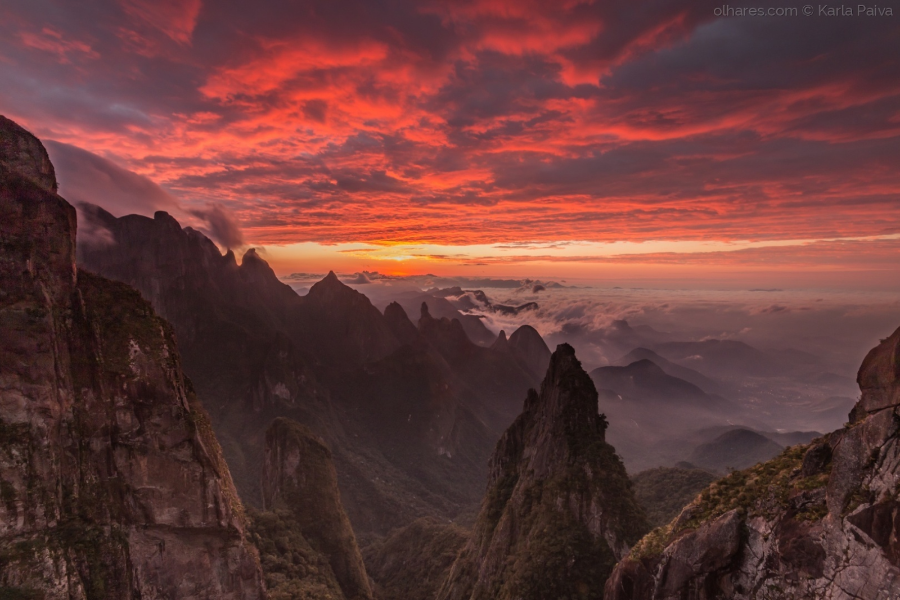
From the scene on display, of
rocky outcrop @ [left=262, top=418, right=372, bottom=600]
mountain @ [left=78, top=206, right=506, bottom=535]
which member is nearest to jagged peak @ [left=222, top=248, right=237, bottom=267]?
mountain @ [left=78, top=206, right=506, bottom=535]

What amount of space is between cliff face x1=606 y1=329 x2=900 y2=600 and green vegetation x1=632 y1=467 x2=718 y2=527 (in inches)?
2201

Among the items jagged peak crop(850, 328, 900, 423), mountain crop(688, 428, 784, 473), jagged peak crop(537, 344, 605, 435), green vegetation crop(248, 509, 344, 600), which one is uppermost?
jagged peak crop(850, 328, 900, 423)

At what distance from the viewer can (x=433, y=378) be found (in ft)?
562

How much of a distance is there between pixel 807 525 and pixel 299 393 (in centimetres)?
15255

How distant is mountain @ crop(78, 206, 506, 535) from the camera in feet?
410

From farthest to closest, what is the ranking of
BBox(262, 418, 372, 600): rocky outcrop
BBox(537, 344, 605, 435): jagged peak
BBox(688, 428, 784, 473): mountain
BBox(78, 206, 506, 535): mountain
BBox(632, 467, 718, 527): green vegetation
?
BBox(688, 428, 784, 473): mountain
BBox(78, 206, 506, 535): mountain
BBox(632, 467, 718, 527): green vegetation
BBox(262, 418, 372, 600): rocky outcrop
BBox(537, 344, 605, 435): jagged peak

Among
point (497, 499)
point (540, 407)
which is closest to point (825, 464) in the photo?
point (540, 407)

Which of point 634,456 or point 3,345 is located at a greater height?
point 3,345

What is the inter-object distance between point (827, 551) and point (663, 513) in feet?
214

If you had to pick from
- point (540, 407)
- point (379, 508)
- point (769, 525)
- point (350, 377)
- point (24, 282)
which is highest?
point (24, 282)

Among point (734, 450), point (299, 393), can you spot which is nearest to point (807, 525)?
point (299, 393)

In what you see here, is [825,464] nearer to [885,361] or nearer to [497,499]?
[885,361]

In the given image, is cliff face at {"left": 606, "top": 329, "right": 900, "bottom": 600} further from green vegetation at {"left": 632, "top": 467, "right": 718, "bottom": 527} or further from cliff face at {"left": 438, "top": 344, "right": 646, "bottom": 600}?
green vegetation at {"left": 632, "top": 467, "right": 718, "bottom": 527}

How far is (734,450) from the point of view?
16100cm
